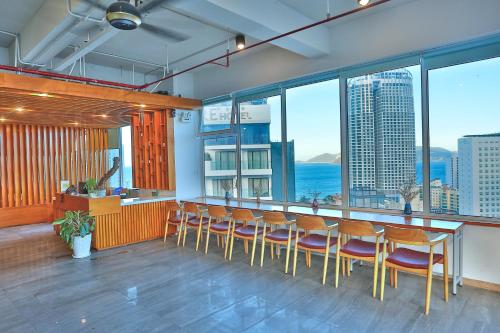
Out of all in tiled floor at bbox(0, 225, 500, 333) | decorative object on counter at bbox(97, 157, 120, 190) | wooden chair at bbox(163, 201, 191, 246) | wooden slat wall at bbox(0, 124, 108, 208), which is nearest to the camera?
tiled floor at bbox(0, 225, 500, 333)

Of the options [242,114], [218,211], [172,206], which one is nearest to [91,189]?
[172,206]

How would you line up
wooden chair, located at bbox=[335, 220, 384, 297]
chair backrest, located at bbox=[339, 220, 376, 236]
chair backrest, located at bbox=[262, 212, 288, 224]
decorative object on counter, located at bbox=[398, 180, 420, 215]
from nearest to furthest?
wooden chair, located at bbox=[335, 220, 384, 297] → chair backrest, located at bbox=[339, 220, 376, 236] → decorative object on counter, located at bbox=[398, 180, 420, 215] → chair backrest, located at bbox=[262, 212, 288, 224]

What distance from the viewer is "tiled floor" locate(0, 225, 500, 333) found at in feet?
9.56

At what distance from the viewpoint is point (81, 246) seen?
510cm

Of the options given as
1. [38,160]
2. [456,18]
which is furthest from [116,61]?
[456,18]

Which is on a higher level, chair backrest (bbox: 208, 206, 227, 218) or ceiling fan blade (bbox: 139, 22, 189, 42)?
ceiling fan blade (bbox: 139, 22, 189, 42)

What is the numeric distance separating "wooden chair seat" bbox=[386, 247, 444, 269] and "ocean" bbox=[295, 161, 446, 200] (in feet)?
5.86

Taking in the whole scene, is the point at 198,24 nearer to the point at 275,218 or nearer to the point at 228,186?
the point at 275,218

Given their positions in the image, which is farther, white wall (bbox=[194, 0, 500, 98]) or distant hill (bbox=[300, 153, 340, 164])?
distant hill (bbox=[300, 153, 340, 164])

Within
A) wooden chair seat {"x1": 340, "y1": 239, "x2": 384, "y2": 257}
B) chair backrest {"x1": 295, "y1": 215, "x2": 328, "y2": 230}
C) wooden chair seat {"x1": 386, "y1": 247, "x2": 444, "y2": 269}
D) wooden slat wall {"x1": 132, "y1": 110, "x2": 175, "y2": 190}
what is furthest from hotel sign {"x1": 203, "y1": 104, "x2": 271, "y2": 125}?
wooden chair seat {"x1": 386, "y1": 247, "x2": 444, "y2": 269}

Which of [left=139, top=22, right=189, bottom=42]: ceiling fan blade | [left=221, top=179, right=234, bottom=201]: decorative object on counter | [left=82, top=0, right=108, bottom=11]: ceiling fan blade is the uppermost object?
[left=82, top=0, right=108, bottom=11]: ceiling fan blade

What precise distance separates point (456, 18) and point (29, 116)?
8020 millimetres

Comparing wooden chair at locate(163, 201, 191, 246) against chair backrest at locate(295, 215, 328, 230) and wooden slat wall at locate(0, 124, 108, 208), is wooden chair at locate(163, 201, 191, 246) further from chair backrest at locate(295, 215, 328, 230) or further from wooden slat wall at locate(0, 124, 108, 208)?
wooden slat wall at locate(0, 124, 108, 208)

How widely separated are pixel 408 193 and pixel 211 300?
2926 mm
